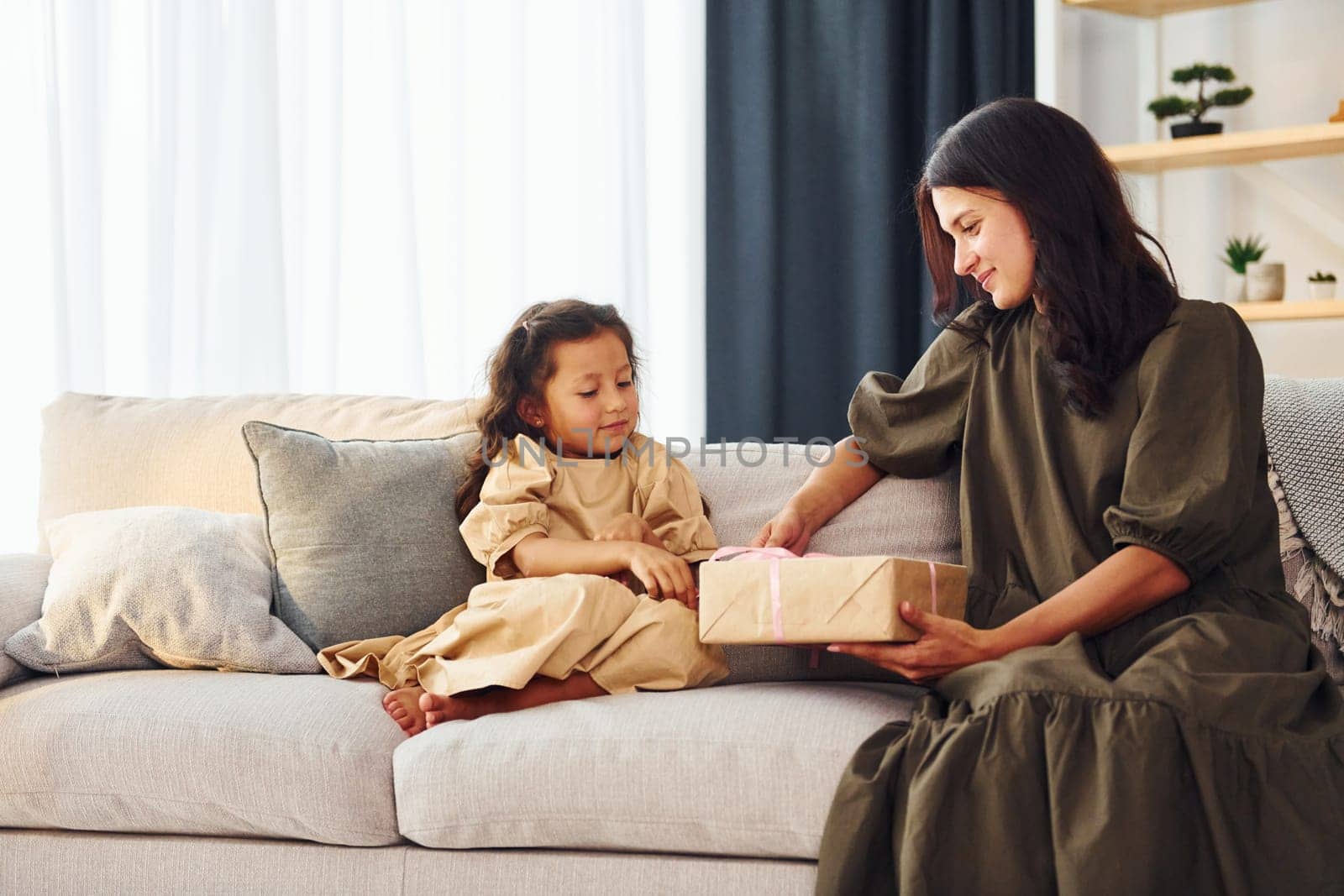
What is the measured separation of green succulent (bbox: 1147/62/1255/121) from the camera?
10.2 feet

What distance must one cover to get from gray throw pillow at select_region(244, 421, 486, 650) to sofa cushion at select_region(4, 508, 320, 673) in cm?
6

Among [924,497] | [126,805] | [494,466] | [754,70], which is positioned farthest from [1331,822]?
[754,70]

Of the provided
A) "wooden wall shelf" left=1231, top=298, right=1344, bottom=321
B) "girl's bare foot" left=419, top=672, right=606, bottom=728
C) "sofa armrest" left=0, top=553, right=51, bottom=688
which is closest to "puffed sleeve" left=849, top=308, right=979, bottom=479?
"girl's bare foot" left=419, top=672, right=606, bottom=728

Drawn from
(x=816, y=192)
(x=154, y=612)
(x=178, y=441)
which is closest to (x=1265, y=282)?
(x=816, y=192)

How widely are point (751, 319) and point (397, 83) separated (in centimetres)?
104

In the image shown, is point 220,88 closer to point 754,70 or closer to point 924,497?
point 754,70

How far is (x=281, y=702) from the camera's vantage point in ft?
5.31

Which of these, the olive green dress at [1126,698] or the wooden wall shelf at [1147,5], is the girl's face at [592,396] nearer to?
the olive green dress at [1126,698]

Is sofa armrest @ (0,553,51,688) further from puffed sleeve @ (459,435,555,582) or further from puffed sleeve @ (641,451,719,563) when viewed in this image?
puffed sleeve @ (641,451,719,563)

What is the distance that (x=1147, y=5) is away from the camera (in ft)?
10.4

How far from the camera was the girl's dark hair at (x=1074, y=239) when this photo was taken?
163cm

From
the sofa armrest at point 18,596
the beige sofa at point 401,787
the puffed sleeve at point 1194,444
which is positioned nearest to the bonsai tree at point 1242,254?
the puffed sleeve at point 1194,444

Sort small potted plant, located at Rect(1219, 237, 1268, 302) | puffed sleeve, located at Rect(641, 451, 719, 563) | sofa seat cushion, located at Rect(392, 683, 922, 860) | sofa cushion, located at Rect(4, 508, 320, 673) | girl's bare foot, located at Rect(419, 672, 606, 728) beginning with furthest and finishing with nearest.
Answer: small potted plant, located at Rect(1219, 237, 1268, 302) < puffed sleeve, located at Rect(641, 451, 719, 563) < sofa cushion, located at Rect(4, 508, 320, 673) < girl's bare foot, located at Rect(419, 672, 606, 728) < sofa seat cushion, located at Rect(392, 683, 922, 860)

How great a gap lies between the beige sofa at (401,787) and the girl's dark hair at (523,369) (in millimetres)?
374
